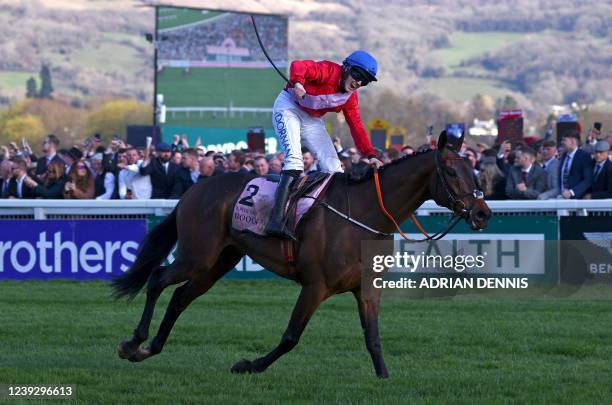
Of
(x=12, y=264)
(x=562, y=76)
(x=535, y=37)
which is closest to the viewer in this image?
(x=12, y=264)

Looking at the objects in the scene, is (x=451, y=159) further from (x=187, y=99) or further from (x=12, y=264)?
(x=187, y=99)

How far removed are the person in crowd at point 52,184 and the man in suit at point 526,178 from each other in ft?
18.7

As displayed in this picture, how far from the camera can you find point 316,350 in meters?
9.58

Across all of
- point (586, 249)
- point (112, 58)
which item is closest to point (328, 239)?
point (586, 249)

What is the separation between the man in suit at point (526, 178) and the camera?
14.7m

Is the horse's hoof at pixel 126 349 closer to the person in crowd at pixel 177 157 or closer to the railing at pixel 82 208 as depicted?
the railing at pixel 82 208

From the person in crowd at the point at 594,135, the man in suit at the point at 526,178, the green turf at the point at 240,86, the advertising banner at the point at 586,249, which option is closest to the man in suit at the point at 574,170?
the man in suit at the point at 526,178

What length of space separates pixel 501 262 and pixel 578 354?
12.1 ft

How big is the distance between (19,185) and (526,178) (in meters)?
6.55

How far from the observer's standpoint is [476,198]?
7.94 metres

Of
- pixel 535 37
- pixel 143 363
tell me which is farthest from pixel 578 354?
pixel 535 37

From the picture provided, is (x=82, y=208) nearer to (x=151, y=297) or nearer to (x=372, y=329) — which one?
(x=151, y=297)

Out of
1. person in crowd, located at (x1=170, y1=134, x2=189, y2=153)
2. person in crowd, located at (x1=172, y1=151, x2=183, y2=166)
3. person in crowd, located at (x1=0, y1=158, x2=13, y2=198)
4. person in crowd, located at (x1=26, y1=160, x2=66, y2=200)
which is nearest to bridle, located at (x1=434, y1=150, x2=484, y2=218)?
person in crowd, located at (x1=172, y1=151, x2=183, y2=166)

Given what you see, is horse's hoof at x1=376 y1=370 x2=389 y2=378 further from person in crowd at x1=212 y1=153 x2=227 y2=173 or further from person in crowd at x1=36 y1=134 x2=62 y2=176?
person in crowd at x1=36 y1=134 x2=62 y2=176
